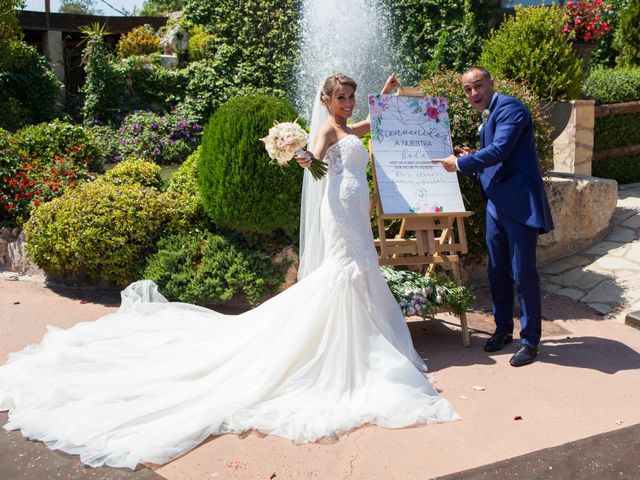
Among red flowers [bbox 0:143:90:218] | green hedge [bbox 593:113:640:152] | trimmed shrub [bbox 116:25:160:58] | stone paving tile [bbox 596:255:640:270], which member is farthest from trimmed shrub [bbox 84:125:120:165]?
green hedge [bbox 593:113:640:152]

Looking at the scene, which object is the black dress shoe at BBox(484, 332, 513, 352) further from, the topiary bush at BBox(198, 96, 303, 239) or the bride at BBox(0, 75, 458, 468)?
the topiary bush at BBox(198, 96, 303, 239)

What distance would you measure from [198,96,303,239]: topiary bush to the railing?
5.20m

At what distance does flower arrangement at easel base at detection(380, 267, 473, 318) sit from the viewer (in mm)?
5105

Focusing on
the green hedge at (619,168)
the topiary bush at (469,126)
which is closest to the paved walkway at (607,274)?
the topiary bush at (469,126)

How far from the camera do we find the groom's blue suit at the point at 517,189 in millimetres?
4805

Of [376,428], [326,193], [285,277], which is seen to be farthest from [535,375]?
[285,277]

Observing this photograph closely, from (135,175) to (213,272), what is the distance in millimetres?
1849

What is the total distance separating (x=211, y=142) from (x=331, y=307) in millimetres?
2273

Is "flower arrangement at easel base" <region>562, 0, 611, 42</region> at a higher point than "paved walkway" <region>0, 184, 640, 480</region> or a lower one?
higher

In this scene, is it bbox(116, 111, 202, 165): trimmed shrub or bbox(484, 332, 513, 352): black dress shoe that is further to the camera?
bbox(116, 111, 202, 165): trimmed shrub

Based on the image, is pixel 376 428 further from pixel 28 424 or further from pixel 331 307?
pixel 28 424

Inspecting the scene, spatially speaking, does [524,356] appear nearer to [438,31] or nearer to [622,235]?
[622,235]

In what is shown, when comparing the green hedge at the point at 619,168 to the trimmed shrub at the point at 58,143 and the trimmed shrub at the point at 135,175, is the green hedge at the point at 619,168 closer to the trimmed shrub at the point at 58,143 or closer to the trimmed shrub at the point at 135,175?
the trimmed shrub at the point at 135,175

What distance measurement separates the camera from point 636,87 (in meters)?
9.90
